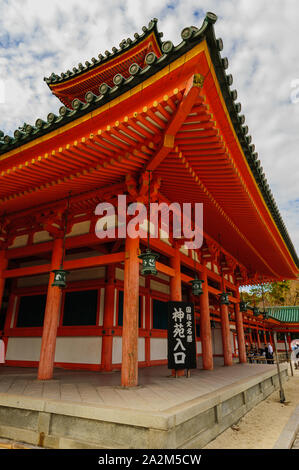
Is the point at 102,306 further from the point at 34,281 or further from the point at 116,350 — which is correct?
the point at 34,281

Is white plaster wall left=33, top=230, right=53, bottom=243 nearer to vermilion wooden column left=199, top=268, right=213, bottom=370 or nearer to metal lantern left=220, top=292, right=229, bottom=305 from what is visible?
vermilion wooden column left=199, top=268, right=213, bottom=370

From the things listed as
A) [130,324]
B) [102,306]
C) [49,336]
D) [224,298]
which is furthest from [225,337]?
[49,336]

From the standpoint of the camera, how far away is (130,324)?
545 centimetres

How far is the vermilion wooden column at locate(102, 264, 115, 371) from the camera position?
8214 millimetres

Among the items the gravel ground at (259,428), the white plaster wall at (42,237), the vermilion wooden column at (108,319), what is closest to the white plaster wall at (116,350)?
the vermilion wooden column at (108,319)

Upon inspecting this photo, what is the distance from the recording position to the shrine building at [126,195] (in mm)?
4016

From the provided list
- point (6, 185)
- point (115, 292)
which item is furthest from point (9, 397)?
point (115, 292)

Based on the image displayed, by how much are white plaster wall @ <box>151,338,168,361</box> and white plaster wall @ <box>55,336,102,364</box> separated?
2650 mm

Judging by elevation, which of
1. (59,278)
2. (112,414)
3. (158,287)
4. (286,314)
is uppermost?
(286,314)

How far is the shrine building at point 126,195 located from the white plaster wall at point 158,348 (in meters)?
0.07

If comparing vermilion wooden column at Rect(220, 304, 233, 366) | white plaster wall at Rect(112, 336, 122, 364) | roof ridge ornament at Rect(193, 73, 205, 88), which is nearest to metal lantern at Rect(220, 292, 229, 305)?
vermilion wooden column at Rect(220, 304, 233, 366)

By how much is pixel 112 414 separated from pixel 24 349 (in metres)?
7.24
